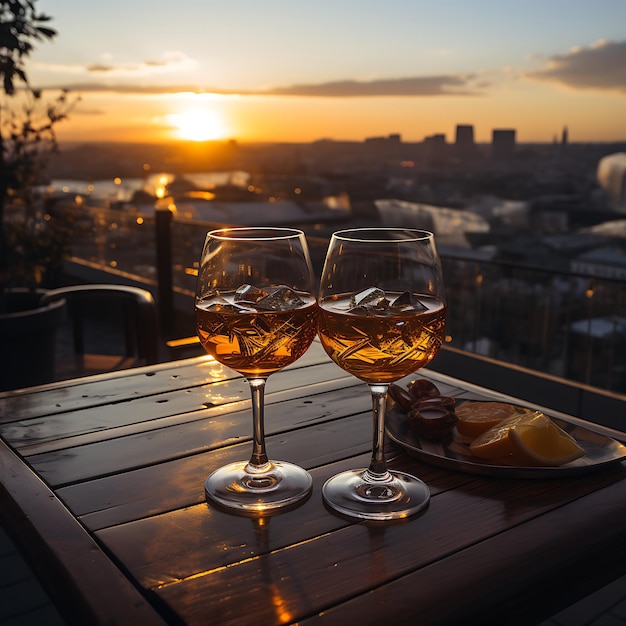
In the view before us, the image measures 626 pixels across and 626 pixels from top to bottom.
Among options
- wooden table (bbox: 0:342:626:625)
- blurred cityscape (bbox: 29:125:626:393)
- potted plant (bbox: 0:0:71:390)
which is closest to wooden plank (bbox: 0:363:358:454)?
wooden table (bbox: 0:342:626:625)

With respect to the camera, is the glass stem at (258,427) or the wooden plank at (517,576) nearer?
the wooden plank at (517,576)

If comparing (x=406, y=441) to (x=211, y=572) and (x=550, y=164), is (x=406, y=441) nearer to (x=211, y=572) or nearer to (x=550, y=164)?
(x=211, y=572)

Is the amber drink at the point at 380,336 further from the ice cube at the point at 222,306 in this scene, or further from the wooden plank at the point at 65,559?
the wooden plank at the point at 65,559

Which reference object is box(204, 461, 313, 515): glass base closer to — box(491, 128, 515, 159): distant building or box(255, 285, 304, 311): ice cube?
box(255, 285, 304, 311): ice cube

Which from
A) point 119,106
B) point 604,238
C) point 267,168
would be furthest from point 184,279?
point 604,238

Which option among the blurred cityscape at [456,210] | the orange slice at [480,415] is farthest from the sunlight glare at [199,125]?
the orange slice at [480,415]

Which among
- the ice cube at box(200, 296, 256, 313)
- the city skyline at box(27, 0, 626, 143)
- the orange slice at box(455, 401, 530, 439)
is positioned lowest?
the orange slice at box(455, 401, 530, 439)
